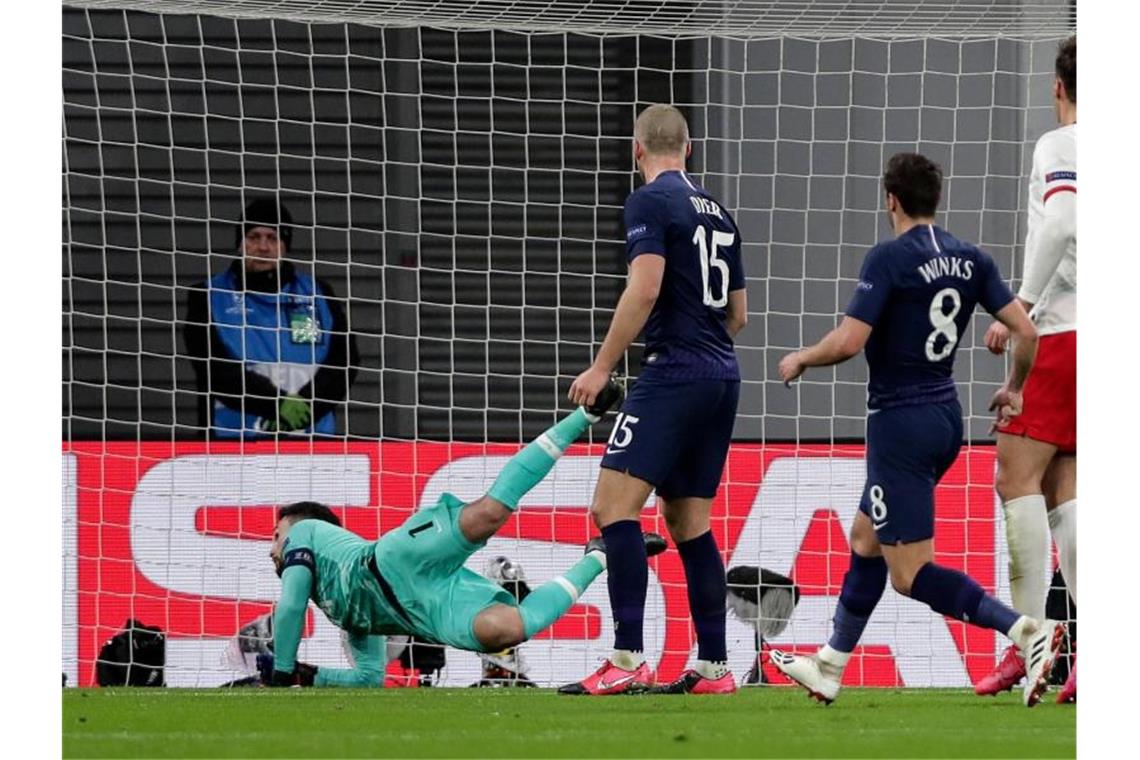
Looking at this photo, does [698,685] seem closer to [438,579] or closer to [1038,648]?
[438,579]

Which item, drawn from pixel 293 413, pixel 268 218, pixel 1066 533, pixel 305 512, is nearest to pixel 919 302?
pixel 1066 533

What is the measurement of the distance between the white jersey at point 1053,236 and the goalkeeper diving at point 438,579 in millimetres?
1482

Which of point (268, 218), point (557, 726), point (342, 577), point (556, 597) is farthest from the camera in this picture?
point (268, 218)

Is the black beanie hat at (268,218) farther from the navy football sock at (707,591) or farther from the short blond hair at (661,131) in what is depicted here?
the navy football sock at (707,591)

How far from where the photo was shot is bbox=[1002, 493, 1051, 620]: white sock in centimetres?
659

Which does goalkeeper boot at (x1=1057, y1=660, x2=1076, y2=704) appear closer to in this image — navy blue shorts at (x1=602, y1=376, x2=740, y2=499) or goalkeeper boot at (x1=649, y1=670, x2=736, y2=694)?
goalkeeper boot at (x1=649, y1=670, x2=736, y2=694)

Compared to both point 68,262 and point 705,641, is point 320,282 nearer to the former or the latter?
point 68,262

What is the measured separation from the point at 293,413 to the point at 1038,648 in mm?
4076

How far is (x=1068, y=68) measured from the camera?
A: 6285mm

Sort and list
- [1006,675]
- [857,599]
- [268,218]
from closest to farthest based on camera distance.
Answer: [857,599] < [1006,675] < [268,218]

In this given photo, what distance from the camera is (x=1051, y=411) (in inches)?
254

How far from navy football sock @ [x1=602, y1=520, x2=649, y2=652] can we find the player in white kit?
108cm

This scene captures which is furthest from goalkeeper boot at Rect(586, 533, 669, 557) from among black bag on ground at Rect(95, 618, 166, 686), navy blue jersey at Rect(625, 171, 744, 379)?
black bag on ground at Rect(95, 618, 166, 686)

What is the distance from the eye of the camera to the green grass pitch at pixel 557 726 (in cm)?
507
